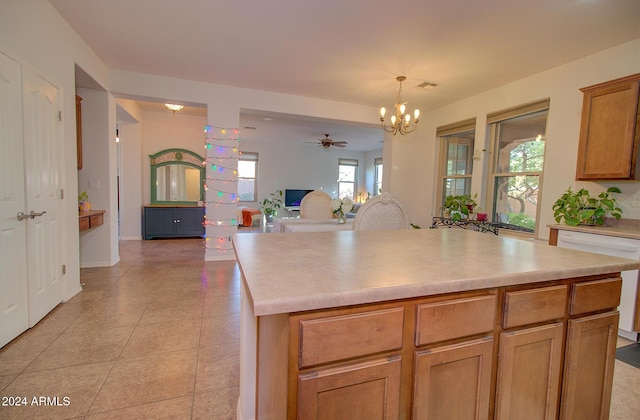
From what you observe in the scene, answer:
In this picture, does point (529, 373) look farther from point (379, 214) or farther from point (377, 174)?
point (377, 174)

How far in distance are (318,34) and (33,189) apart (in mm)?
2733

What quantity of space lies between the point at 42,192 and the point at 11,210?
41cm

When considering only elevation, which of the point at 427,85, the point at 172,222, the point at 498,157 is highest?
the point at 427,85

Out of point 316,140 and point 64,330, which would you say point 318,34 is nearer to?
point 64,330

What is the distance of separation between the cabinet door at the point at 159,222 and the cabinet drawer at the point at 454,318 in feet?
20.0

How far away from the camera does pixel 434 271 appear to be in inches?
40.5

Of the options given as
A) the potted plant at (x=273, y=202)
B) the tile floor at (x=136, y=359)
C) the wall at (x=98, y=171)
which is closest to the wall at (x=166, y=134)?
the wall at (x=98, y=171)

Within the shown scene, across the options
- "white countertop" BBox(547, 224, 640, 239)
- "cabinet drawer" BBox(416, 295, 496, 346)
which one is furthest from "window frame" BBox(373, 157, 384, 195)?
"cabinet drawer" BBox(416, 295, 496, 346)

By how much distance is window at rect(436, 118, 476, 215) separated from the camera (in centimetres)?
459

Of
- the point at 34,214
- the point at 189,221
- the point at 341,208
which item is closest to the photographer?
the point at 34,214

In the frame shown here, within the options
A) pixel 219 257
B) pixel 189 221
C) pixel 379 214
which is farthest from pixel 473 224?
pixel 189 221

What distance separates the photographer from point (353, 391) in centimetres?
83

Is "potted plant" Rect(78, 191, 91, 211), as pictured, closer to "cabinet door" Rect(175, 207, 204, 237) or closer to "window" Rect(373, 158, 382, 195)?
"cabinet door" Rect(175, 207, 204, 237)

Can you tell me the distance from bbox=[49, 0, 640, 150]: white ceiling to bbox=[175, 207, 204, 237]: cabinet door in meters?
2.92
